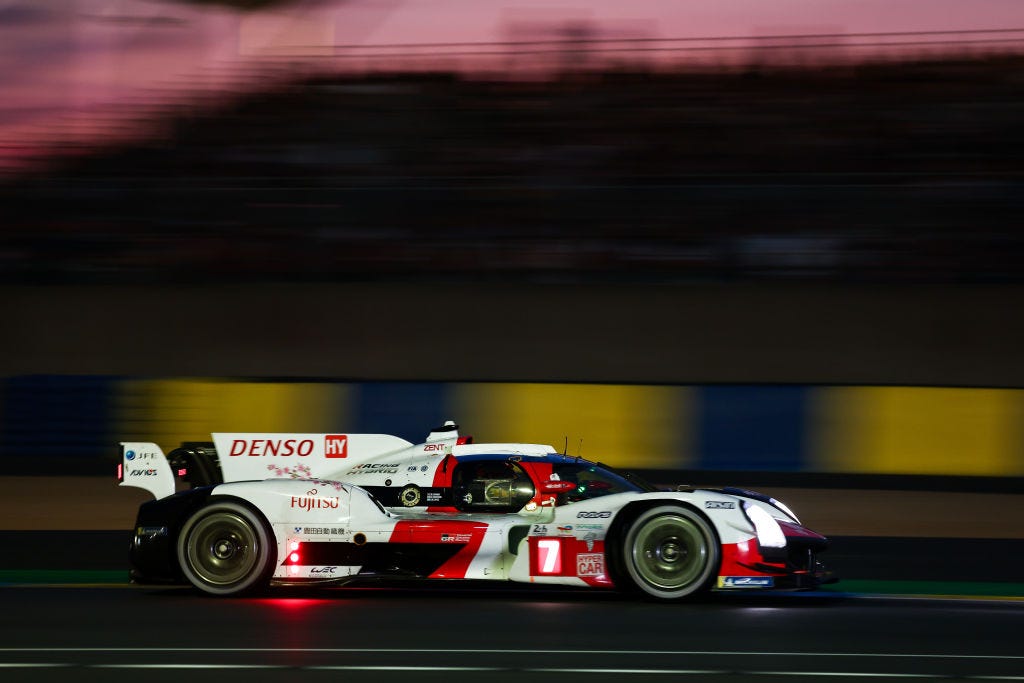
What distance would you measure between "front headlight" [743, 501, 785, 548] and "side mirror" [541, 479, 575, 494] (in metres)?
1.11

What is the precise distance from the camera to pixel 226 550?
27.8ft

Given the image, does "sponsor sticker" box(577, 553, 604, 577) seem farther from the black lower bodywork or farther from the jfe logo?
the black lower bodywork

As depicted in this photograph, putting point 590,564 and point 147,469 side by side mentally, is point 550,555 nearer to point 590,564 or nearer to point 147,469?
point 590,564

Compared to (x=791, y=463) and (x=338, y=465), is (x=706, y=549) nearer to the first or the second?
(x=338, y=465)

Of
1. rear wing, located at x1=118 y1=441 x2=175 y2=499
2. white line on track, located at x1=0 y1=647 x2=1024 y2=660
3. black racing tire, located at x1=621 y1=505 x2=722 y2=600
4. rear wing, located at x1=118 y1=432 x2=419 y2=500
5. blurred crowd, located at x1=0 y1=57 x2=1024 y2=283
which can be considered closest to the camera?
white line on track, located at x1=0 y1=647 x2=1024 y2=660

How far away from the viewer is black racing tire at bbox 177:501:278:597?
27.6 ft

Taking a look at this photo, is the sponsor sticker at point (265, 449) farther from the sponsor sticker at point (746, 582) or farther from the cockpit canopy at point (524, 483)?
the sponsor sticker at point (746, 582)

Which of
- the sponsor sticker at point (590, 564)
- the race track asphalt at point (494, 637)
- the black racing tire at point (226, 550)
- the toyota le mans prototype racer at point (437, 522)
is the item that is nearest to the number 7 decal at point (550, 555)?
the toyota le mans prototype racer at point (437, 522)

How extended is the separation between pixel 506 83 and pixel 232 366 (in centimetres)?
604

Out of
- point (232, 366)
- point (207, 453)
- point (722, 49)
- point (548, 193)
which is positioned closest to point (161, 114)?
point (232, 366)

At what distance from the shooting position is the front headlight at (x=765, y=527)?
317 inches

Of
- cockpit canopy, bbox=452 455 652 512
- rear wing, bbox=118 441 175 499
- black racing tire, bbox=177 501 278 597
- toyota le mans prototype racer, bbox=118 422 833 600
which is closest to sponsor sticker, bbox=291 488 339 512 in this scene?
toyota le mans prototype racer, bbox=118 422 833 600

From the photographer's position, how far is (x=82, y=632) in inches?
277

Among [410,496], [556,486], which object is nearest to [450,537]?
[410,496]
